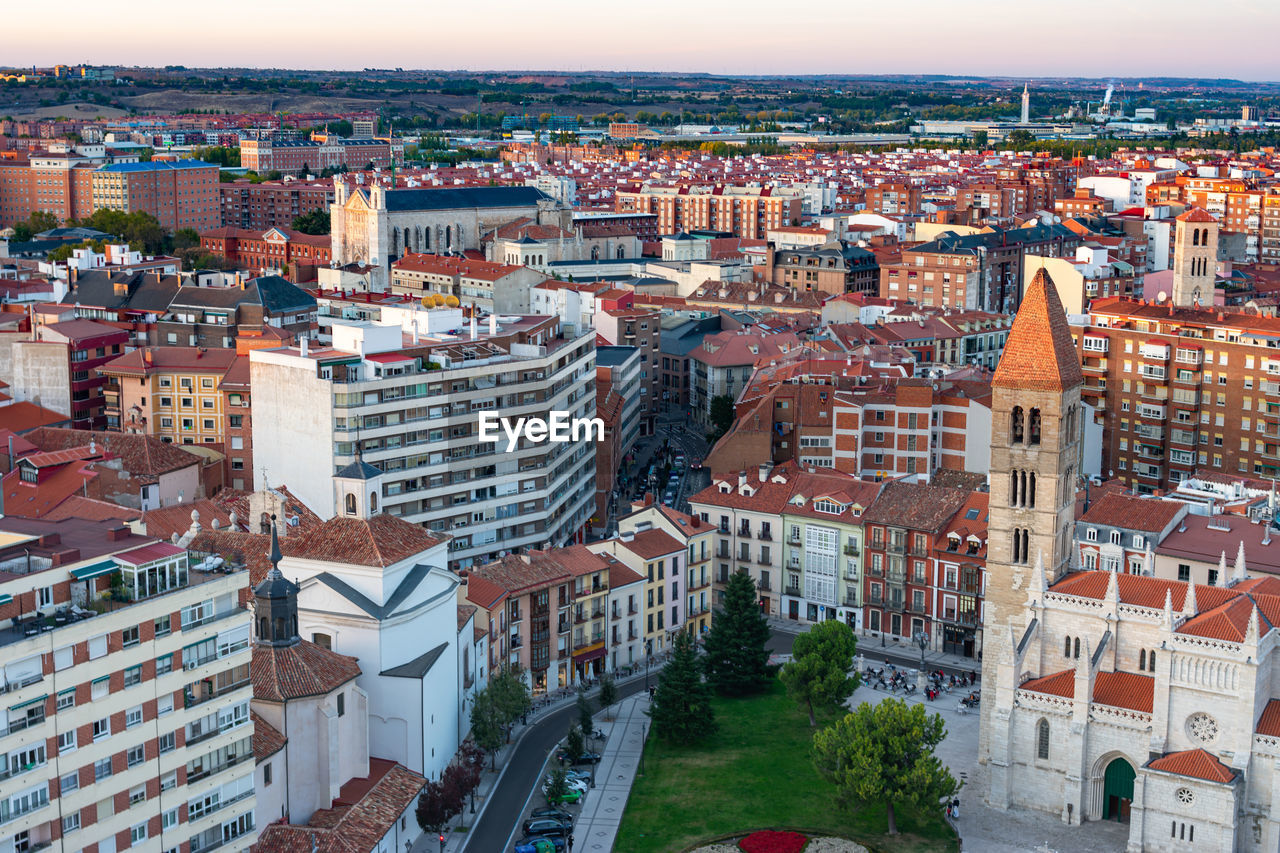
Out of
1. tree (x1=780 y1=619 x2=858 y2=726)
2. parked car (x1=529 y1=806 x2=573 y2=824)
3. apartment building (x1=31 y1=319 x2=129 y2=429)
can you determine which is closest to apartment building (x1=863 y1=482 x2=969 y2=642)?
tree (x1=780 y1=619 x2=858 y2=726)

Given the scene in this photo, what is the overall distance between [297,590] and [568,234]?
14265cm

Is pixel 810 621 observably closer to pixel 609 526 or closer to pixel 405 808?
pixel 609 526

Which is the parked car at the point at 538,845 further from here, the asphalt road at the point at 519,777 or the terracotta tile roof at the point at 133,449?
the terracotta tile roof at the point at 133,449

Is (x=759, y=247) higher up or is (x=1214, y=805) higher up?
(x=759, y=247)

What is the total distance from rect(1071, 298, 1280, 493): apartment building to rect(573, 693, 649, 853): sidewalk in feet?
154

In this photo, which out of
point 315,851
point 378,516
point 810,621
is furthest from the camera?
point 810,621

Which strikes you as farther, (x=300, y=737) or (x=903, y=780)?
(x=903, y=780)

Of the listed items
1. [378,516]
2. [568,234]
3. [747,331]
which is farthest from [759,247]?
[378,516]

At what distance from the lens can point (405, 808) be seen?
5647cm

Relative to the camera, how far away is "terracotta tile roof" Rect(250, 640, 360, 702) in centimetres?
5397

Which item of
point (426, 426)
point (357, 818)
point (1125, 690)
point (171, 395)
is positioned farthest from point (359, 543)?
point (171, 395)

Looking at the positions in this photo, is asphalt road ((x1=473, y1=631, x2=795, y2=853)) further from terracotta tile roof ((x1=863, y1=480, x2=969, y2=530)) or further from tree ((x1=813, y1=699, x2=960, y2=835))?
terracotta tile roof ((x1=863, y1=480, x2=969, y2=530))

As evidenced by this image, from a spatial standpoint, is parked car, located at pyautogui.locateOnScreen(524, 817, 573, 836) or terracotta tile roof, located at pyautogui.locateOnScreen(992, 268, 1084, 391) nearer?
parked car, located at pyautogui.locateOnScreen(524, 817, 573, 836)

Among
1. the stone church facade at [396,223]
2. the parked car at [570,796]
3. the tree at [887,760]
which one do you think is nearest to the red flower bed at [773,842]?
the tree at [887,760]
